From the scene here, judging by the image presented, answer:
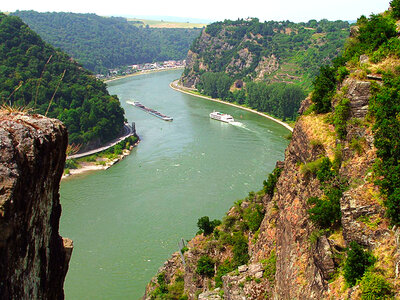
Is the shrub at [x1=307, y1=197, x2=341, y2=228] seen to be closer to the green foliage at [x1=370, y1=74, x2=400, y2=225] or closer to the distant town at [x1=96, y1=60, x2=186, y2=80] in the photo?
the green foliage at [x1=370, y1=74, x2=400, y2=225]

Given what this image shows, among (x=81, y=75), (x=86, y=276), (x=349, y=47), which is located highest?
(x=349, y=47)

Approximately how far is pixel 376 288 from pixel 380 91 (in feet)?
16.3

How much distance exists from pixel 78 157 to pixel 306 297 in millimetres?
36531

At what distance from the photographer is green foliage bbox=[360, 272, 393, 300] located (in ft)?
22.2

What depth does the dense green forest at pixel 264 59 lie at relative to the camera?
216ft

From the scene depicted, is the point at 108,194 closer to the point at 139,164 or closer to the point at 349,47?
the point at 139,164

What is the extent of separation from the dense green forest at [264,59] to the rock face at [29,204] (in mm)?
55295

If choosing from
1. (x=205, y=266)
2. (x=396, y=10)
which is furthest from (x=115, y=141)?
(x=396, y=10)

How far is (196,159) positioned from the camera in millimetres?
39531

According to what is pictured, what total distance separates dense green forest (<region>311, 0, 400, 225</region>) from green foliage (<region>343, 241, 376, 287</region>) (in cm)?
84

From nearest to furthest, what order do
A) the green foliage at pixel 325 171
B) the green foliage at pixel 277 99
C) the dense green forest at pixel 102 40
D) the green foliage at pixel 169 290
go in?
the green foliage at pixel 325 171, the green foliage at pixel 169 290, the green foliage at pixel 277 99, the dense green forest at pixel 102 40

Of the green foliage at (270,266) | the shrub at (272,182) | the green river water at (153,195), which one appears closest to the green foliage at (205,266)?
the shrub at (272,182)

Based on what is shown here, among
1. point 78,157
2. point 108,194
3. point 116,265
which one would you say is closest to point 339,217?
point 116,265

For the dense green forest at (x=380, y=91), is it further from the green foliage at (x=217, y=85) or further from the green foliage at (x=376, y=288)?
the green foliage at (x=217, y=85)
